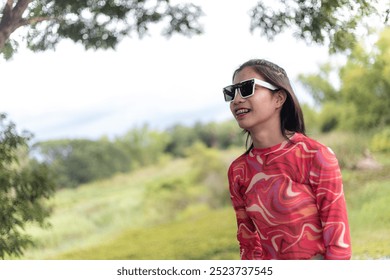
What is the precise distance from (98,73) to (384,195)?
3.30 metres

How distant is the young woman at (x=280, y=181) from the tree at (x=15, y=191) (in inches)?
75.3

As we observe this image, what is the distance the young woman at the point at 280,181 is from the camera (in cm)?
127

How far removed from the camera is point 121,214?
22.4 feet

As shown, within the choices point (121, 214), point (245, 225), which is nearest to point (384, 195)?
point (121, 214)

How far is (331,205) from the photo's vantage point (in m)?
1.26

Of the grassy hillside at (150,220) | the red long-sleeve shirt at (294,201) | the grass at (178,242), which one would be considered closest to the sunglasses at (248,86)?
the red long-sleeve shirt at (294,201)

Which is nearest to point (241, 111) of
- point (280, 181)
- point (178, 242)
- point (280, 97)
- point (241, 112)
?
point (241, 112)

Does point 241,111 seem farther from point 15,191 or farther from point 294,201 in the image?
point 15,191

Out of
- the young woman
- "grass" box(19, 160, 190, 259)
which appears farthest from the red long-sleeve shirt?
"grass" box(19, 160, 190, 259)

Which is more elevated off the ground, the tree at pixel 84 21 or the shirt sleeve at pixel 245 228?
the tree at pixel 84 21

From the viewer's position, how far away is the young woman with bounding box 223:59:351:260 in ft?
4.16

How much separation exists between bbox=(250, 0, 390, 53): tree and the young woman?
1251 mm

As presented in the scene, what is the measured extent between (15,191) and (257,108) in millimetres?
2314

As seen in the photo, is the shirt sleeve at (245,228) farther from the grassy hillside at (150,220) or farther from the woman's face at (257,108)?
the grassy hillside at (150,220)
